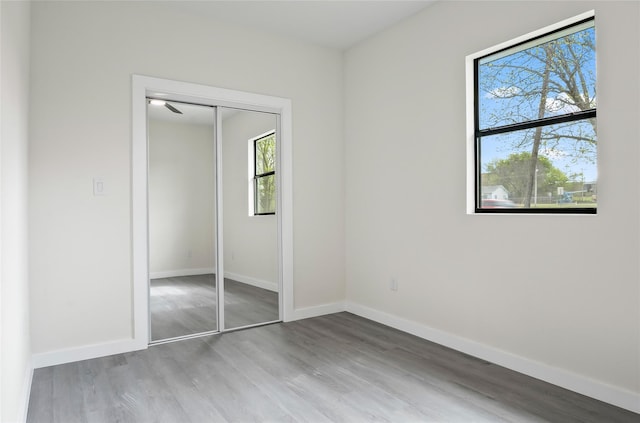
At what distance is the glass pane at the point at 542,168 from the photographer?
250 centimetres

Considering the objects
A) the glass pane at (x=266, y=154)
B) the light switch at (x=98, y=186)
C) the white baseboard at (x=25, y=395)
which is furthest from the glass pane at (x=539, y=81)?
the white baseboard at (x=25, y=395)

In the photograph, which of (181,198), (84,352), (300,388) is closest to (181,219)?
(181,198)

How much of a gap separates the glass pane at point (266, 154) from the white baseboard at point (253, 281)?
968mm

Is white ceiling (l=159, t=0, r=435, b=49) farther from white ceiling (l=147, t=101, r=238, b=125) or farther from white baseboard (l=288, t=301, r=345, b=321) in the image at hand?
white baseboard (l=288, t=301, r=345, b=321)

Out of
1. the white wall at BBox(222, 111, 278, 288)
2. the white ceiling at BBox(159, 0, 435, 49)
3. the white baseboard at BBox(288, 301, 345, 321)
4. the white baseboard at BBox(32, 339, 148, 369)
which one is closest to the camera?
the white baseboard at BBox(32, 339, 148, 369)

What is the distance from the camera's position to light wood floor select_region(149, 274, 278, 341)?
3.43m

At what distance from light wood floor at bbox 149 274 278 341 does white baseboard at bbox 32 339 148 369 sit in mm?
204

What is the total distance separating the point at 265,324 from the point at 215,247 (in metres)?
0.86

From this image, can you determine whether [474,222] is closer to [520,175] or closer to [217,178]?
[520,175]

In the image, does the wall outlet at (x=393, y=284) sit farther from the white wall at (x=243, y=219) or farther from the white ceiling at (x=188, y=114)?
the white ceiling at (x=188, y=114)

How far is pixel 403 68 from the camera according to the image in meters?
3.67

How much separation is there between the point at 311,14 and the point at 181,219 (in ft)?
6.74

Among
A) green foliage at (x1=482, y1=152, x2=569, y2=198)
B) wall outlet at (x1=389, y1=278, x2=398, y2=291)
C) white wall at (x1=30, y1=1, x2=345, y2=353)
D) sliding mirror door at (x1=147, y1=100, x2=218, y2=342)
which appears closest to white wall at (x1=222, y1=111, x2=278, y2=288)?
sliding mirror door at (x1=147, y1=100, x2=218, y2=342)

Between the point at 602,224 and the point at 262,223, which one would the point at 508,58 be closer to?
the point at 602,224
